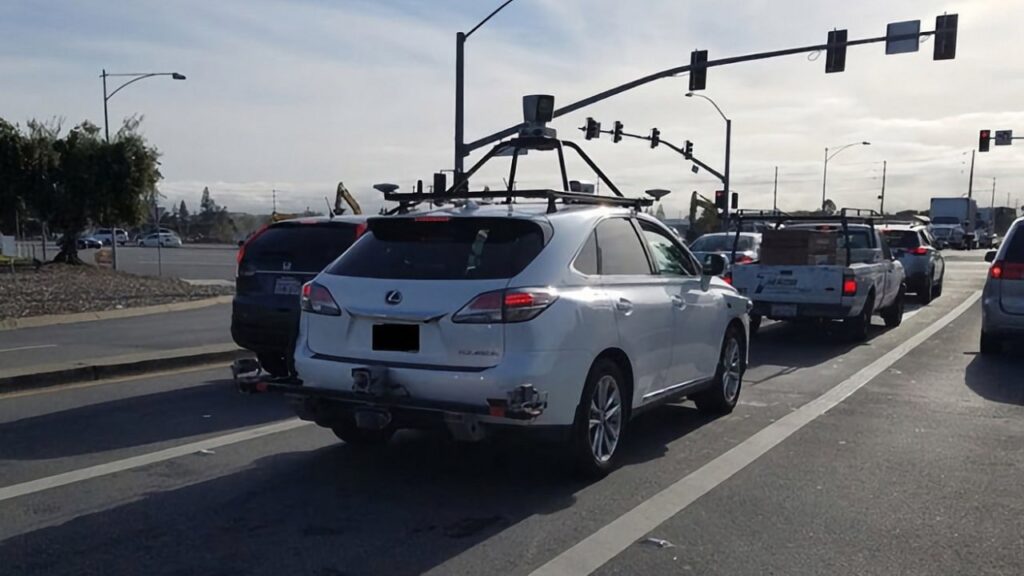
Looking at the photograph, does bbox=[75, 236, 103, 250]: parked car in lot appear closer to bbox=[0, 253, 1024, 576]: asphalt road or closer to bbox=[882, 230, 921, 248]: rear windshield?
bbox=[882, 230, 921, 248]: rear windshield

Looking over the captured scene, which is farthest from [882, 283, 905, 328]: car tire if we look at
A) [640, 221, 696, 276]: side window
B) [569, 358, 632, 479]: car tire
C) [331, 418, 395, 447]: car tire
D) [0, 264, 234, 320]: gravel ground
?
[0, 264, 234, 320]: gravel ground

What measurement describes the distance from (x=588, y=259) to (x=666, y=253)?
59.3 inches

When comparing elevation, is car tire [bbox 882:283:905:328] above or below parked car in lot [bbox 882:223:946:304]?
below

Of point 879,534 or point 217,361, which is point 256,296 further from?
point 879,534

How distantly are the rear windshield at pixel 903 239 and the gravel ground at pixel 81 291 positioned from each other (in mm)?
15395

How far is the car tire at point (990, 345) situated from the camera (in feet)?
39.7

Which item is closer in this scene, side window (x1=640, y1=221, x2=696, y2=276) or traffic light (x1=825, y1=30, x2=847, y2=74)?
side window (x1=640, y1=221, x2=696, y2=276)

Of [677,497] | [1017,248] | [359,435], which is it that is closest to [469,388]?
[677,497]

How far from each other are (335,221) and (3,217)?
21.3m

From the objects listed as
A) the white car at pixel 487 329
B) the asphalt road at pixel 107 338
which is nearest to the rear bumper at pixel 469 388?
the white car at pixel 487 329

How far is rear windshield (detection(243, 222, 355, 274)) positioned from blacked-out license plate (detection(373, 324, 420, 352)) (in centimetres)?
349

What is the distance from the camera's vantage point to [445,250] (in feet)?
19.4

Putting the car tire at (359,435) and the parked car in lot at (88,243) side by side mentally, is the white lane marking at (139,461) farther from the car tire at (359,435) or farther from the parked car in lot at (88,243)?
the parked car in lot at (88,243)

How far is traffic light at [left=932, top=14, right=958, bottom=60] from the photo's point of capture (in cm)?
2064
